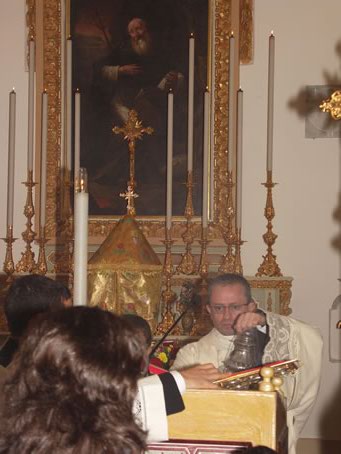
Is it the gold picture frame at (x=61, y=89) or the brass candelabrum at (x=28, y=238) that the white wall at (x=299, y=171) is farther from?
the brass candelabrum at (x=28, y=238)

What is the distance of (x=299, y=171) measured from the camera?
7.04 meters

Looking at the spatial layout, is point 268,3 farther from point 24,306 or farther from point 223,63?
point 24,306

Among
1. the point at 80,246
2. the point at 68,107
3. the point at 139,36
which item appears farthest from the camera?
the point at 139,36

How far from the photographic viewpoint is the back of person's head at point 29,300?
2846mm

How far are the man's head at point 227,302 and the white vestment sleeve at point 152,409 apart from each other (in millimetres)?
1765

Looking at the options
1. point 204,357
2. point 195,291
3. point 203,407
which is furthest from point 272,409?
point 195,291

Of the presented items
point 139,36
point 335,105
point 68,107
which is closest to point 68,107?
point 68,107

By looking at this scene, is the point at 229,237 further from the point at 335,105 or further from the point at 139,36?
the point at 335,105

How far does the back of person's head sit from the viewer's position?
9.34ft

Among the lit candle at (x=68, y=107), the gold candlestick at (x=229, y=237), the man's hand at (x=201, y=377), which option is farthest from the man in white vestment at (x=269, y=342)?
the lit candle at (x=68, y=107)

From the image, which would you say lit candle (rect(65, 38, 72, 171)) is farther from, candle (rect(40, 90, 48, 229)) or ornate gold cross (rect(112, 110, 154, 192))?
ornate gold cross (rect(112, 110, 154, 192))

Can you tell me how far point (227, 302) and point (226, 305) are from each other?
1 centimetres

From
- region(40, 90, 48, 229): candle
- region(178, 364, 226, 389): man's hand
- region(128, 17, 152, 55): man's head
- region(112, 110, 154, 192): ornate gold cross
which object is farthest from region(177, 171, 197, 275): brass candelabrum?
region(178, 364, 226, 389): man's hand

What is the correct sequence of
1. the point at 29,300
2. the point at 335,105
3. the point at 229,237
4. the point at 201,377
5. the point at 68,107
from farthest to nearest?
the point at 68,107 → the point at 229,237 → the point at 335,105 → the point at 29,300 → the point at 201,377
